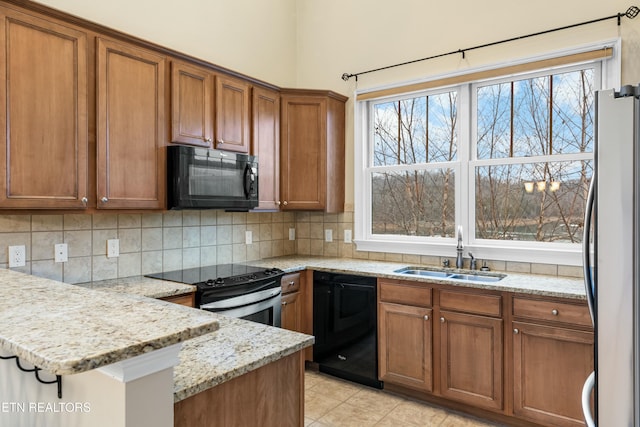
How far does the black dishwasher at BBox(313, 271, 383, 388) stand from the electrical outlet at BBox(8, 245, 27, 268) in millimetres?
1990

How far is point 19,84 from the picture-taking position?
2.03 meters

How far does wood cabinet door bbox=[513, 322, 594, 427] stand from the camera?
2.32 m

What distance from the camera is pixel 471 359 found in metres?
2.68

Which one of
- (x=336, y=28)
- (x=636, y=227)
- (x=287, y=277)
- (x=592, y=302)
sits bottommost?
(x=287, y=277)

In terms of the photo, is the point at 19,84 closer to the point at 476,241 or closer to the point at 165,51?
the point at 165,51

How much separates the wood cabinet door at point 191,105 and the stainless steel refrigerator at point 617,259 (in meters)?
2.36

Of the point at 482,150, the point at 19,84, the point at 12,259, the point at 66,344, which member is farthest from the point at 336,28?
the point at 66,344

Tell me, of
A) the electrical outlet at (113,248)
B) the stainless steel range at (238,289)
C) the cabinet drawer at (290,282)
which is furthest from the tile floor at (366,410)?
the electrical outlet at (113,248)

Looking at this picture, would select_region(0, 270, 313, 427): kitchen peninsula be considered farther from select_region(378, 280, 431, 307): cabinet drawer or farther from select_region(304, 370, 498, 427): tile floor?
select_region(378, 280, 431, 307): cabinet drawer

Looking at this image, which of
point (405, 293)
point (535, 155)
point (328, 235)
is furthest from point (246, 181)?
point (535, 155)

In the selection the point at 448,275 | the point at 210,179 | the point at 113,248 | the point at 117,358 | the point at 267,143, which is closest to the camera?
the point at 117,358

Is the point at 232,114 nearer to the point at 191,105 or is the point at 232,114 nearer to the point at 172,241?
the point at 191,105

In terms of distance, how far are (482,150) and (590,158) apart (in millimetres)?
739

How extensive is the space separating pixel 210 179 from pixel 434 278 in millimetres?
1704
